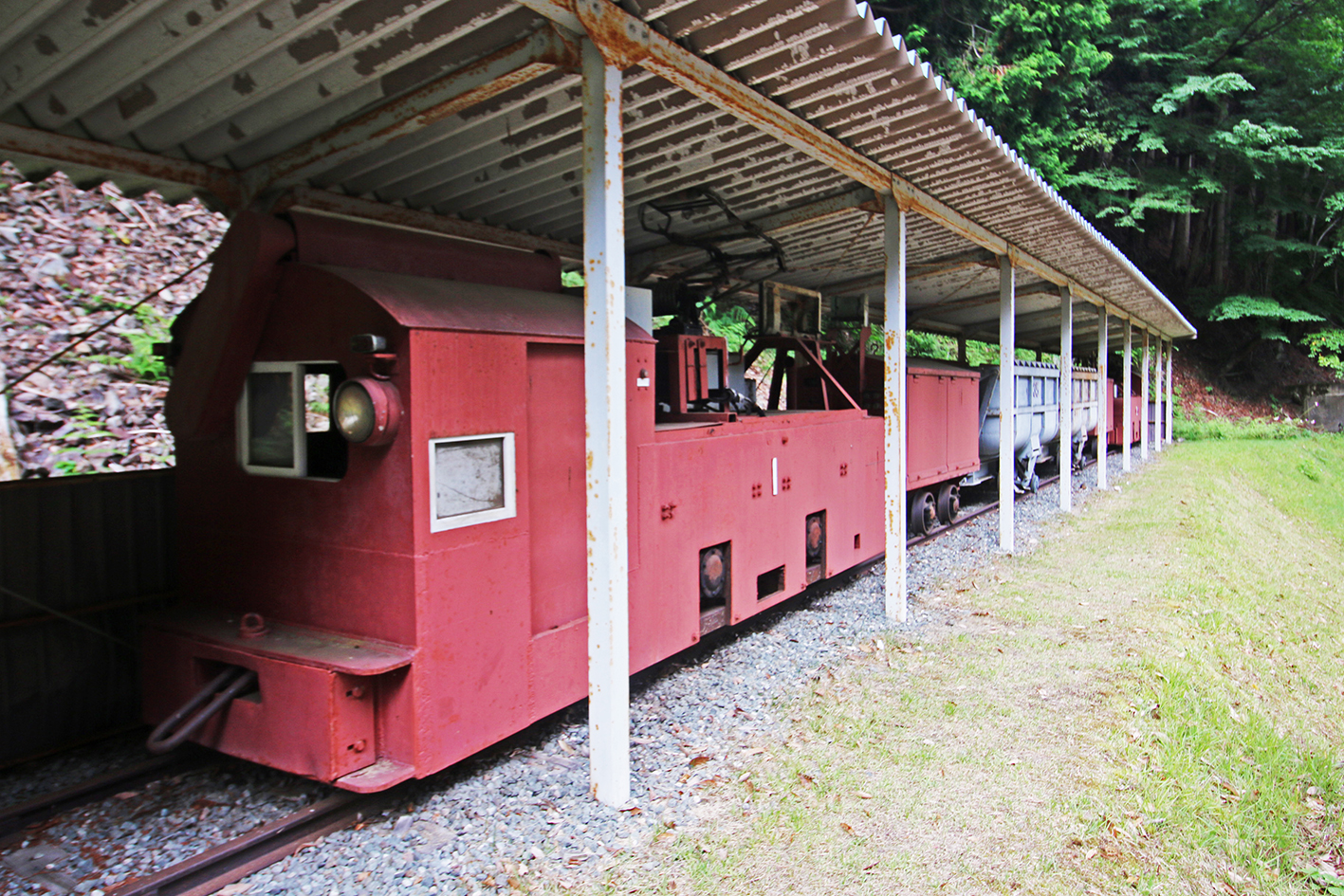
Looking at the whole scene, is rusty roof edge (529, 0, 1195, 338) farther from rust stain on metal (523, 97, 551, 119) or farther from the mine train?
the mine train

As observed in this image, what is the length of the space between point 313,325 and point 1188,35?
3559cm

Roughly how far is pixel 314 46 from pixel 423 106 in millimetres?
552

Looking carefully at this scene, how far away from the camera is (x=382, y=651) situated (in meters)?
3.67

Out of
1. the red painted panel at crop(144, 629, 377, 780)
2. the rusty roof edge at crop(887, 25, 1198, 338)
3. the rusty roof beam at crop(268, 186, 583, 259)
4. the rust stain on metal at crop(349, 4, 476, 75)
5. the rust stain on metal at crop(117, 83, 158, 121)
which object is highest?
the rusty roof edge at crop(887, 25, 1198, 338)

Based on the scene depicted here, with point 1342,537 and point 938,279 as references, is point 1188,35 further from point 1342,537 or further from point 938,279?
point 938,279

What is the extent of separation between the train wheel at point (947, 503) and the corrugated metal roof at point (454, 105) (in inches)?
196

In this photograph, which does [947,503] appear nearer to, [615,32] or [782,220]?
[782,220]

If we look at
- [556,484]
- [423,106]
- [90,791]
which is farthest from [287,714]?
[423,106]

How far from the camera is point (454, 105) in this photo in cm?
416

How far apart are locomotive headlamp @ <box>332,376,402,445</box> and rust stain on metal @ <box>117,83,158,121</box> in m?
2.09

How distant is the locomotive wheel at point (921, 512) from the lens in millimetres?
10211

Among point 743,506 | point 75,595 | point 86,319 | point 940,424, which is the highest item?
point 86,319

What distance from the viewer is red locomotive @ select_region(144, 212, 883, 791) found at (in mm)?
3646

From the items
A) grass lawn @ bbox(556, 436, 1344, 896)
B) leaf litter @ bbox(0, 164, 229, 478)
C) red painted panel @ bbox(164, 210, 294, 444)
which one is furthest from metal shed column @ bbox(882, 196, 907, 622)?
leaf litter @ bbox(0, 164, 229, 478)
